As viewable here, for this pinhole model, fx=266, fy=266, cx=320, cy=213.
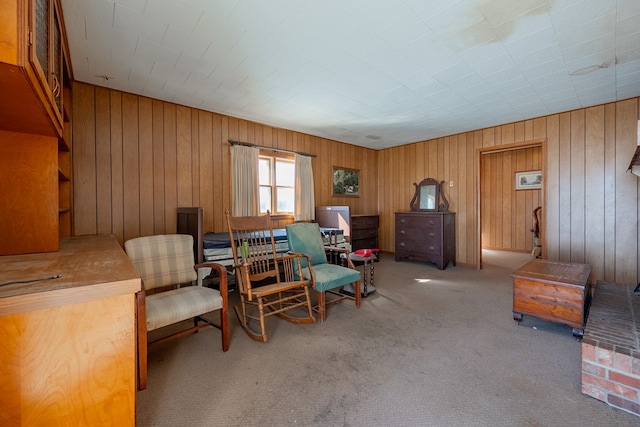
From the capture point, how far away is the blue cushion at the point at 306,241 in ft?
9.84

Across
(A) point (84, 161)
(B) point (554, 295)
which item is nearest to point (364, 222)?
(B) point (554, 295)

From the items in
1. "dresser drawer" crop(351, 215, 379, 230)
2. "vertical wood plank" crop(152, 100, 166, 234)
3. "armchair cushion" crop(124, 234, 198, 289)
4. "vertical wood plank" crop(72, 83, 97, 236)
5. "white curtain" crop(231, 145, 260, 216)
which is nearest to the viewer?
"armchair cushion" crop(124, 234, 198, 289)

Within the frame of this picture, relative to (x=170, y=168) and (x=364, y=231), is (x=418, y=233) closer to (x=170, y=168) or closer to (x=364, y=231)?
(x=364, y=231)

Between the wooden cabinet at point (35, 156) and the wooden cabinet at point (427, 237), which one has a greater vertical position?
the wooden cabinet at point (35, 156)

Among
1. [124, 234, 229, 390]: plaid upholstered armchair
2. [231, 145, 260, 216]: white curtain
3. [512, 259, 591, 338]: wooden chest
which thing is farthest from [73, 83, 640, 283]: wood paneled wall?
[512, 259, 591, 338]: wooden chest

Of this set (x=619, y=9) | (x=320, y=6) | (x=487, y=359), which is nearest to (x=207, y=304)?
(x=487, y=359)

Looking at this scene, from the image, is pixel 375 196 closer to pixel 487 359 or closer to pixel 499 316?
pixel 499 316

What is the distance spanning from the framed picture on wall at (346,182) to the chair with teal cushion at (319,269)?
8.38 feet

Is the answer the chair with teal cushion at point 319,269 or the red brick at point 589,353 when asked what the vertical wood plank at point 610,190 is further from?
the chair with teal cushion at point 319,269

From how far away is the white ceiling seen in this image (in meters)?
1.89

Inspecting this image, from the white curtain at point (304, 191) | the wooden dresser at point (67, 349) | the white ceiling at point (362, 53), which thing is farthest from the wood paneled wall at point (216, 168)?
the wooden dresser at point (67, 349)

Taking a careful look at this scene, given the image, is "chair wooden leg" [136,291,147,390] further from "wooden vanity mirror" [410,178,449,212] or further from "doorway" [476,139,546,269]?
"doorway" [476,139,546,269]

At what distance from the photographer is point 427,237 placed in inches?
193

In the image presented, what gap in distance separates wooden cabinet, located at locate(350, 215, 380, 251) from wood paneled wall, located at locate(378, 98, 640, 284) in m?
1.81
